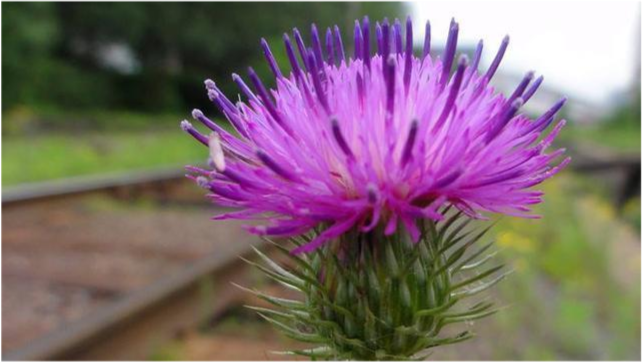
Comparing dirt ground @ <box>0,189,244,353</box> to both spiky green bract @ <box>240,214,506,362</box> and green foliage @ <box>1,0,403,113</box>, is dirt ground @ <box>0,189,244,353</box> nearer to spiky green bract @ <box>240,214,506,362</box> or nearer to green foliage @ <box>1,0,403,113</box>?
spiky green bract @ <box>240,214,506,362</box>

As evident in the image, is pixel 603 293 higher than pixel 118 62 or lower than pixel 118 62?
lower

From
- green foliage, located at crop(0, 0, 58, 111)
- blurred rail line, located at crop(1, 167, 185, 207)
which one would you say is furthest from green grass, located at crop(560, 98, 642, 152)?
blurred rail line, located at crop(1, 167, 185, 207)

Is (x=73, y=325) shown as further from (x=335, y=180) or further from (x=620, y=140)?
(x=620, y=140)

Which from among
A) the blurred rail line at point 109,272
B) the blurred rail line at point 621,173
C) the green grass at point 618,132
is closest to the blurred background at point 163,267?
the blurred rail line at point 109,272

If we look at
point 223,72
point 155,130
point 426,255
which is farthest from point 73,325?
point 223,72

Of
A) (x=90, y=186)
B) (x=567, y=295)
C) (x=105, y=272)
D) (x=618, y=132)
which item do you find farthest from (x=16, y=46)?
(x=618, y=132)

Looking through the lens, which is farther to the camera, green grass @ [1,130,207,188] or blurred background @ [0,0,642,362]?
green grass @ [1,130,207,188]

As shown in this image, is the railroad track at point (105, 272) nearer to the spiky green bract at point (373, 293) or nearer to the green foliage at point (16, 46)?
the spiky green bract at point (373, 293)

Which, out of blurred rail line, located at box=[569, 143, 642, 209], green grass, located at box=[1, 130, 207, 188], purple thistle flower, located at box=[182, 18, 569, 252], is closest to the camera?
purple thistle flower, located at box=[182, 18, 569, 252]
